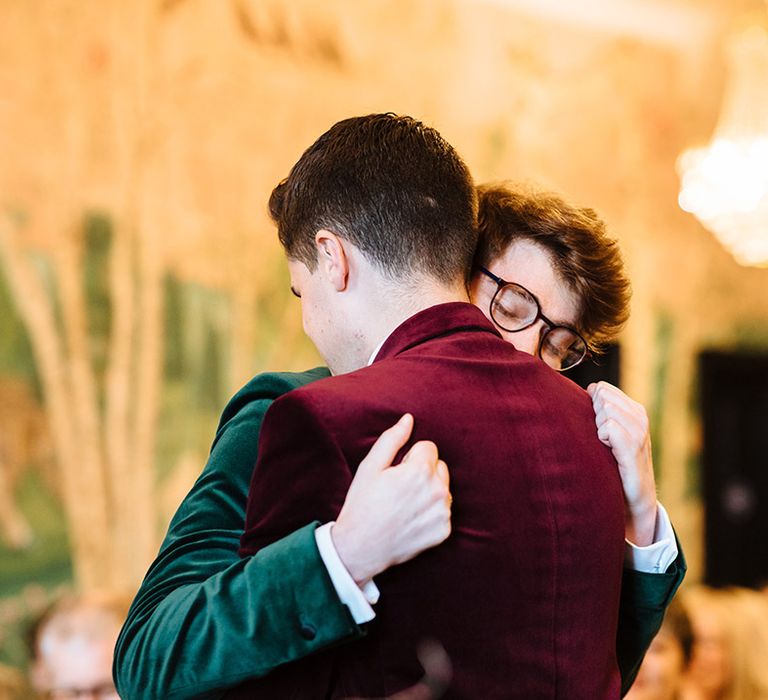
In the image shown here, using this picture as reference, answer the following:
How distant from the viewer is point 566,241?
234cm

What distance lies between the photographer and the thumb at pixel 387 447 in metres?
1.47

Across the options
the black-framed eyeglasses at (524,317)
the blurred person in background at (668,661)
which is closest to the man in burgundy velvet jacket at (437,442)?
the black-framed eyeglasses at (524,317)

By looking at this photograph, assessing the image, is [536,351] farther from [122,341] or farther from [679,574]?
[122,341]

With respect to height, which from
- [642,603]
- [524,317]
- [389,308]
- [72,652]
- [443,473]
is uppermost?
[389,308]

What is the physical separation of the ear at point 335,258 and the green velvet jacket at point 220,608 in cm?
37

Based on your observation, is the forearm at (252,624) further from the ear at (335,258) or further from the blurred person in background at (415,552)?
the ear at (335,258)

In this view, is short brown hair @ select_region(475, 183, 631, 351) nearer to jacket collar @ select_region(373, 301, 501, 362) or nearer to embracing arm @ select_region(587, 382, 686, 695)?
embracing arm @ select_region(587, 382, 686, 695)

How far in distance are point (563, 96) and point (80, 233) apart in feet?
14.0

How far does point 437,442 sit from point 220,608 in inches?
16.1

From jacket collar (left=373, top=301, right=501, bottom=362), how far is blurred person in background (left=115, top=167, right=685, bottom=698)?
0.23 meters

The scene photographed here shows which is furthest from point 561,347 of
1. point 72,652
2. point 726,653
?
point 726,653

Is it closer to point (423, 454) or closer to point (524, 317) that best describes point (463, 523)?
point (423, 454)

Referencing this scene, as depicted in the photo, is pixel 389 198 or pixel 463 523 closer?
pixel 463 523

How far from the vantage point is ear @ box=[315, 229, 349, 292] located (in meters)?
1.76
